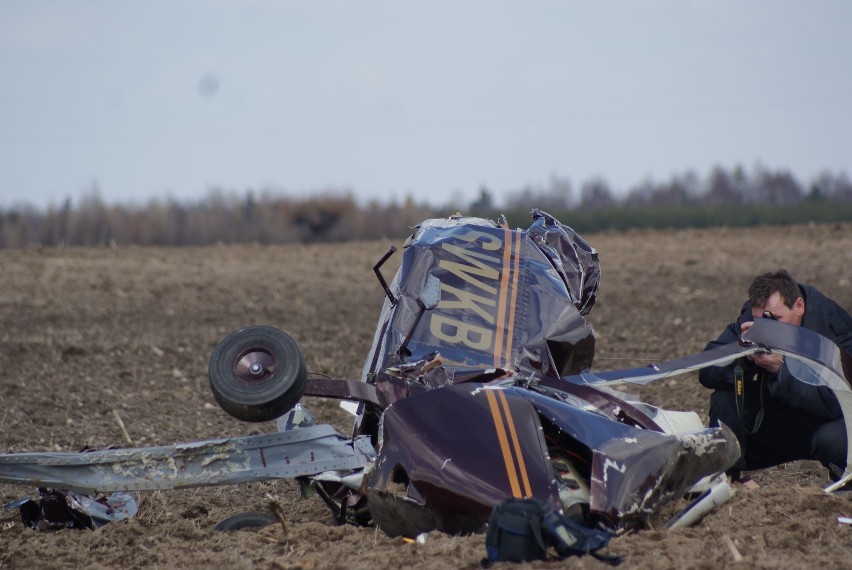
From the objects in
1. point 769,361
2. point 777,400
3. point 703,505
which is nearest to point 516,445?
point 703,505

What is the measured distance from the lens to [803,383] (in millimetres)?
6320

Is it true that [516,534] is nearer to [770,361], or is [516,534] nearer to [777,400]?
[770,361]

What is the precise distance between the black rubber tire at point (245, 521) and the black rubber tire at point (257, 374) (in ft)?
2.37

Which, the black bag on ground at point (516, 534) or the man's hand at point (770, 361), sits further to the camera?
the man's hand at point (770, 361)

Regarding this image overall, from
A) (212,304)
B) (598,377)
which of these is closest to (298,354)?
(598,377)

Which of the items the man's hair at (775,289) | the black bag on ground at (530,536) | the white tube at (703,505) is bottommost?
the white tube at (703,505)

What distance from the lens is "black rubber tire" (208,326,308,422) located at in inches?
205

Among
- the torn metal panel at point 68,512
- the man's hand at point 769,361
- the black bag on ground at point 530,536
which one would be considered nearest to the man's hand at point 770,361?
the man's hand at point 769,361

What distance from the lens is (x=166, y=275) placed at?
64.8 ft

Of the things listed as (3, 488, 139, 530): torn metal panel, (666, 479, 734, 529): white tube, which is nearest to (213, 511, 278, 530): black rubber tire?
(3, 488, 139, 530): torn metal panel

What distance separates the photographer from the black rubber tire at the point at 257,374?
17.0 feet

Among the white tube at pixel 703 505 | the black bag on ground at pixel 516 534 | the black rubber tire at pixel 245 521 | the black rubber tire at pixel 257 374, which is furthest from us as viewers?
the black rubber tire at pixel 245 521

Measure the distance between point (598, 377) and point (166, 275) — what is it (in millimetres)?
14975

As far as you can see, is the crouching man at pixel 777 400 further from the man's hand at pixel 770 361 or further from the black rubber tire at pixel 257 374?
the black rubber tire at pixel 257 374
